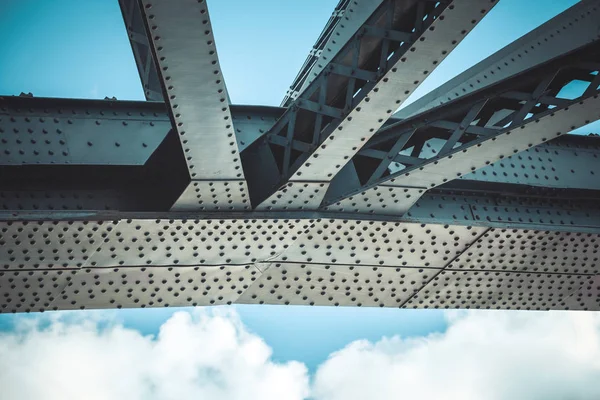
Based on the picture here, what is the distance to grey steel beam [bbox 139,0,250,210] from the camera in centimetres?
454

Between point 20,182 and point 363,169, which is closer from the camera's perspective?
point 20,182

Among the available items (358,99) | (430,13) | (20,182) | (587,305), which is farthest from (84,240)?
(587,305)

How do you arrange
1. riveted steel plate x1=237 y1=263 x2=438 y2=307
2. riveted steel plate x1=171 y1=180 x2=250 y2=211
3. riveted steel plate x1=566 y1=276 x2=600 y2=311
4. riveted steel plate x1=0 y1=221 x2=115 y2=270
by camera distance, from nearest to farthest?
riveted steel plate x1=0 y1=221 x2=115 y2=270
riveted steel plate x1=171 y1=180 x2=250 y2=211
riveted steel plate x1=237 y1=263 x2=438 y2=307
riveted steel plate x1=566 y1=276 x2=600 y2=311

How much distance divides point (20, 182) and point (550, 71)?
4.91 m

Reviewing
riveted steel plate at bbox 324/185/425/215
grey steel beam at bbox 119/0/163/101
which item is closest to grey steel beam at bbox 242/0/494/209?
riveted steel plate at bbox 324/185/425/215

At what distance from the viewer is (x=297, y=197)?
5941 mm

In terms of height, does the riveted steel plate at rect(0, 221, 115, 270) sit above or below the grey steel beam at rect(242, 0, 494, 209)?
below

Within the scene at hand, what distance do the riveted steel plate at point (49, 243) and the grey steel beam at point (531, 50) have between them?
3902 millimetres

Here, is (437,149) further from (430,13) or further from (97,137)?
(97,137)

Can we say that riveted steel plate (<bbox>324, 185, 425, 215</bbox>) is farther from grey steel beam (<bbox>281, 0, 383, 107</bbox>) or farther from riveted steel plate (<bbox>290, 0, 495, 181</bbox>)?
grey steel beam (<bbox>281, 0, 383, 107</bbox>)

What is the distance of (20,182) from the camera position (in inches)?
227

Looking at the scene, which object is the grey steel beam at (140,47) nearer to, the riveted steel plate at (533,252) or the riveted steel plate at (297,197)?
the riveted steel plate at (297,197)

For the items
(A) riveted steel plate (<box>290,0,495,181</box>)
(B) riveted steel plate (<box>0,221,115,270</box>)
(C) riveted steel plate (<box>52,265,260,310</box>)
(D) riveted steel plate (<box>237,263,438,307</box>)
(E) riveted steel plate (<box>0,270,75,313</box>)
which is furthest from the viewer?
(D) riveted steel plate (<box>237,263,438,307</box>)

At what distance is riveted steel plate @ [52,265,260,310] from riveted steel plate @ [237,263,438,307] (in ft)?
0.73
